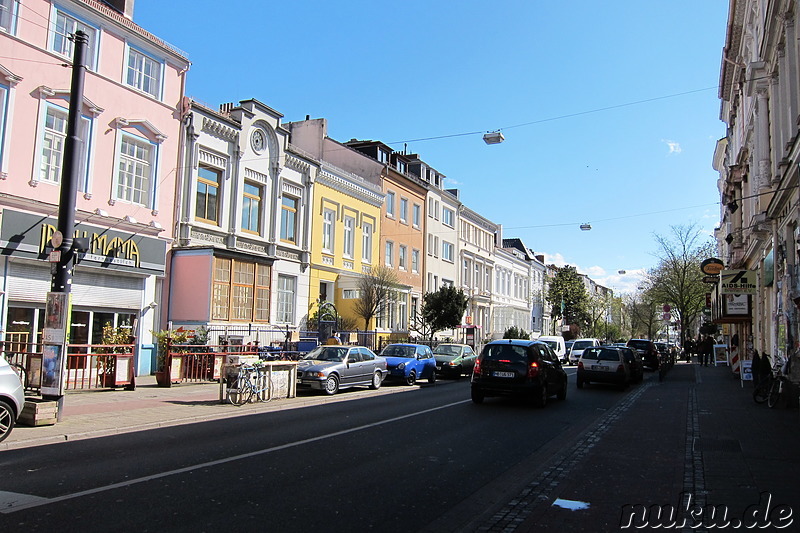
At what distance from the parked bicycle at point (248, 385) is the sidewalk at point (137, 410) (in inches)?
9.7

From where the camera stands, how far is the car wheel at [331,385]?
17.6 m

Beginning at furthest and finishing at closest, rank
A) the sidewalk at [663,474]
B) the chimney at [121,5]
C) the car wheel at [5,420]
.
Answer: the chimney at [121,5]
the car wheel at [5,420]
the sidewalk at [663,474]

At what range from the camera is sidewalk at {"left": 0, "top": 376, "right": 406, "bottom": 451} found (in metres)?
10.2

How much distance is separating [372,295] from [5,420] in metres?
21.9

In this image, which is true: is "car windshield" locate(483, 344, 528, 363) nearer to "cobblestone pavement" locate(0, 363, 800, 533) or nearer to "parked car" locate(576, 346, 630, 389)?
"cobblestone pavement" locate(0, 363, 800, 533)

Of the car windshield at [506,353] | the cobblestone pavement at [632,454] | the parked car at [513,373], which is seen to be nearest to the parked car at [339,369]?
the cobblestone pavement at [632,454]

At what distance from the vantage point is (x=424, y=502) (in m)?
6.50

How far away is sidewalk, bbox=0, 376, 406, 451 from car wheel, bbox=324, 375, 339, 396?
1.14 feet

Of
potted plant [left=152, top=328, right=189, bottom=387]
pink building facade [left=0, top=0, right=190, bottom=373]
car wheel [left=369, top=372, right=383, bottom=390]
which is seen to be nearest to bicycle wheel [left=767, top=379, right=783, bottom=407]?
car wheel [left=369, top=372, right=383, bottom=390]

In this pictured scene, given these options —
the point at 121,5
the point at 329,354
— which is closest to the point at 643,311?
the point at 329,354

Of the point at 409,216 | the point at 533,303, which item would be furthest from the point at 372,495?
the point at 533,303

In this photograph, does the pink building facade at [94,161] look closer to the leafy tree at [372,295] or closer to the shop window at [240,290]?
the shop window at [240,290]

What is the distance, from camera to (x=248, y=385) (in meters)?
15.0

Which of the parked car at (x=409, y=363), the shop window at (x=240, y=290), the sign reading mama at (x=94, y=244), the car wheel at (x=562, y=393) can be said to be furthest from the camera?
the shop window at (x=240, y=290)
